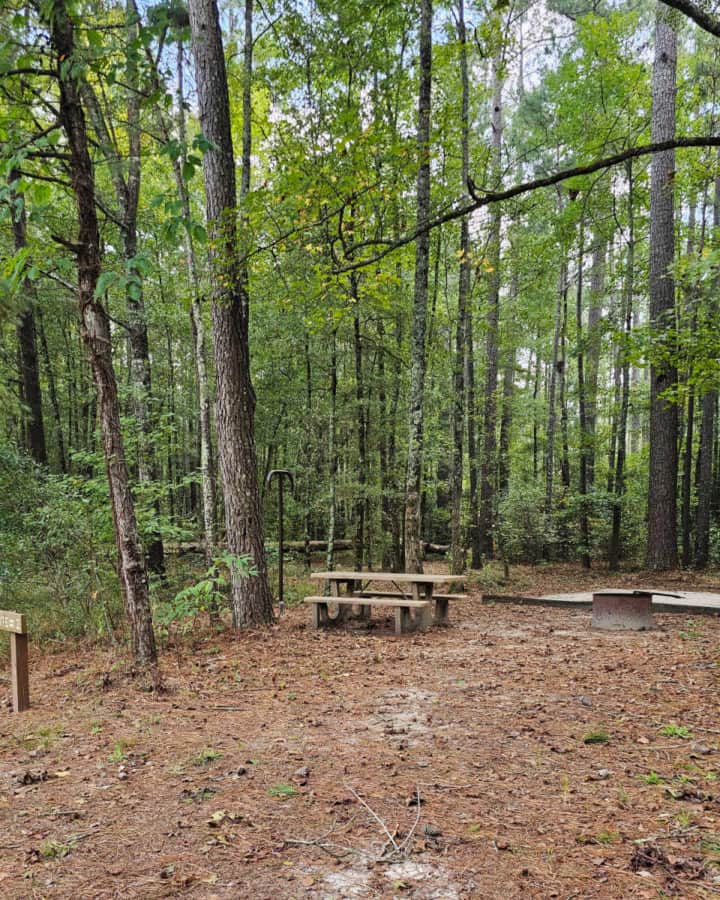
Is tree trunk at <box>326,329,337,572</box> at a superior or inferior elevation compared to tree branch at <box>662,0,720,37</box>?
inferior

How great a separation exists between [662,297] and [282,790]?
11.3m

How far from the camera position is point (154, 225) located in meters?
11.9

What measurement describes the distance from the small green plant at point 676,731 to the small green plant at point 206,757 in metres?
2.73

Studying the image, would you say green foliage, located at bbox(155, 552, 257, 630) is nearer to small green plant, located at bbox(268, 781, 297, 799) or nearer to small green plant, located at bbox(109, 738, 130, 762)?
small green plant, located at bbox(109, 738, 130, 762)

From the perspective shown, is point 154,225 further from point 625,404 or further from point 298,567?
point 625,404

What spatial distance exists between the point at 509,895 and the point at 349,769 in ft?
4.23

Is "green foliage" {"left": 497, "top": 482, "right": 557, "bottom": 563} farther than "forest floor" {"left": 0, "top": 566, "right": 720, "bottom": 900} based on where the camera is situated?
Yes

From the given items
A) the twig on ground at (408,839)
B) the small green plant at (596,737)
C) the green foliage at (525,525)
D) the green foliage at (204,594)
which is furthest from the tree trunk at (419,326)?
the green foliage at (525,525)

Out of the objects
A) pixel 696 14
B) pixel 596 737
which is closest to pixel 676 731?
pixel 596 737

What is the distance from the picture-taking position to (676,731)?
3529 mm

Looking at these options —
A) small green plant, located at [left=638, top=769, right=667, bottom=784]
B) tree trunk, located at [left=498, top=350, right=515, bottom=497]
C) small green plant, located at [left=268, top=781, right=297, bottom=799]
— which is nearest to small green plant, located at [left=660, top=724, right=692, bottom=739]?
small green plant, located at [left=638, top=769, right=667, bottom=784]

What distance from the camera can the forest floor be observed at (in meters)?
2.26

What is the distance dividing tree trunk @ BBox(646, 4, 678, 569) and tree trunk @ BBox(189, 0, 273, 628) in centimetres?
799

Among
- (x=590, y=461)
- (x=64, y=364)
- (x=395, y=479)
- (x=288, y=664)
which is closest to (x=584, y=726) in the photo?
(x=288, y=664)
